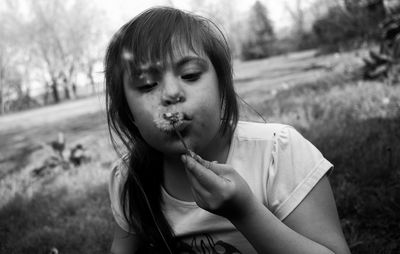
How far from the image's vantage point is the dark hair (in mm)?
1171

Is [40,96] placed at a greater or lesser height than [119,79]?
lesser

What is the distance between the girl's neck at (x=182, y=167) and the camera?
1394 millimetres

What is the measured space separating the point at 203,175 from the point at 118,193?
0.84 metres

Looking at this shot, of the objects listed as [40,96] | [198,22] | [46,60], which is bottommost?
[40,96]

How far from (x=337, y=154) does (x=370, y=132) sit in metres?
0.43

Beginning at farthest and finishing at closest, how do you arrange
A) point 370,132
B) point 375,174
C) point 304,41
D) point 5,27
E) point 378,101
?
point 304,41
point 5,27
point 378,101
point 370,132
point 375,174

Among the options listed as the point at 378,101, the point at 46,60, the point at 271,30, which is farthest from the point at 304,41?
the point at 378,101

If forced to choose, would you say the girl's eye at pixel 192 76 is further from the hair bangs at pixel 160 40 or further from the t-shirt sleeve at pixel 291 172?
the t-shirt sleeve at pixel 291 172

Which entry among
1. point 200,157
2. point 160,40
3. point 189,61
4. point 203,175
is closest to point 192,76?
point 189,61

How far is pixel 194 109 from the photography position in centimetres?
109

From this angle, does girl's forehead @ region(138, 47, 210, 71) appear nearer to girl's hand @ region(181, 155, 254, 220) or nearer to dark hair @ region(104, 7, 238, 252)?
dark hair @ region(104, 7, 238, 252)

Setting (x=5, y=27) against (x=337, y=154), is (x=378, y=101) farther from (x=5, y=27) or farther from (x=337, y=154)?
(x=5, y=27)

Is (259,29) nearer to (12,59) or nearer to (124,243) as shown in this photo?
(12,59)

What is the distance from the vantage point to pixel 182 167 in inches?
55.8
